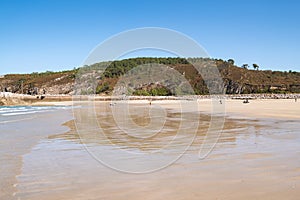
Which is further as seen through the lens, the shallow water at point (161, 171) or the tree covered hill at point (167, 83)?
the tree covered hill at point (167, 83)

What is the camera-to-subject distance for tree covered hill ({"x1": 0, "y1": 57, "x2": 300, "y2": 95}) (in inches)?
4387

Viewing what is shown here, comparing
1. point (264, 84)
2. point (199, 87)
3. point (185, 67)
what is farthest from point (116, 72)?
point (264, 84)

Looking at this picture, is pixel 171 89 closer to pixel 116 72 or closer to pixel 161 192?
pixel 116 72

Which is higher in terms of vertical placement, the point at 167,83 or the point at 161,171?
the point at 167,83

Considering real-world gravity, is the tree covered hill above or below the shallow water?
above

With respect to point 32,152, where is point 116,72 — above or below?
above

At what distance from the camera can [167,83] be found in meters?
115

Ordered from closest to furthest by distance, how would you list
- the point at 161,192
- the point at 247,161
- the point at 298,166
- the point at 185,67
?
the point at 161,192 → the point at 298,166 → the point at 247,161 → the point at 185,67

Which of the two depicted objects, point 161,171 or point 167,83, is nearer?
point 161,171

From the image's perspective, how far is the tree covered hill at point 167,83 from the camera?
111m

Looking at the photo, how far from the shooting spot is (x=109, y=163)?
25.3 ft

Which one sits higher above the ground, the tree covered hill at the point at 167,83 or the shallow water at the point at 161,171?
the tree covered hill at the point at 167,83

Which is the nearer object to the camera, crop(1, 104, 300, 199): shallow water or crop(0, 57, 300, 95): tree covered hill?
crop(1, 104, 300, 199): shallow water

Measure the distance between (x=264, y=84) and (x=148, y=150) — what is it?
4597 inches
